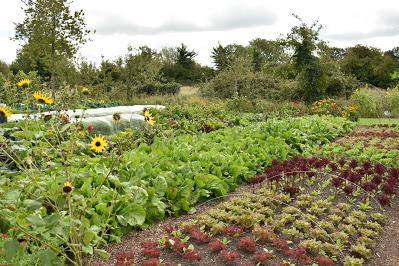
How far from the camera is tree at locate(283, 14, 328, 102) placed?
19.4 metres

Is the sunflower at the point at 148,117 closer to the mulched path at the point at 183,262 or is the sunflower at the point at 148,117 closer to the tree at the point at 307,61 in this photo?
the mulched path at the point at 183,262

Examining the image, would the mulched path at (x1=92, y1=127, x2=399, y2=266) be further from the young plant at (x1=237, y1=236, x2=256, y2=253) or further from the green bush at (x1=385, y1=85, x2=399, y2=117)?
the green bush at (x1=385, y1=85, x2=399, y2=117)

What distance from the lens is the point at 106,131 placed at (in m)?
9.29

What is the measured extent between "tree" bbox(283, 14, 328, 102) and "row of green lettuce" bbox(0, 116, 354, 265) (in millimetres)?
11329

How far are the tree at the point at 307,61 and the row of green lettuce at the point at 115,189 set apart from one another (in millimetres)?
11329

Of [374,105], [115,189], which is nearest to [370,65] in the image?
[374,105]

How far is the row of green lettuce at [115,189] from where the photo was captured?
268 centimetres

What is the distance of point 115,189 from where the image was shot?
3229 millimetres

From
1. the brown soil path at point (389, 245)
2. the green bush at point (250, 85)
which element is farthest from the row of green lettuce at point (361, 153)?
the green bush at point (250, 85)

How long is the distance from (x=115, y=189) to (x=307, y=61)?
17387 millimetres

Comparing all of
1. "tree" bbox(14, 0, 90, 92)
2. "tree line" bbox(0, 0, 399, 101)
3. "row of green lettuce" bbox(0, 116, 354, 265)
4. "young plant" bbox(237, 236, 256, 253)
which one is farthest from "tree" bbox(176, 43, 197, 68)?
"young plant" bbox(237, 236, 256, 253)

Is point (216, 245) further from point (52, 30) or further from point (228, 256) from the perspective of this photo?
point (52, 30)

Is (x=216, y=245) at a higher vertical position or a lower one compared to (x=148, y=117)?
lower

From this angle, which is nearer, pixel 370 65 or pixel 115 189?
pixel 115 189
